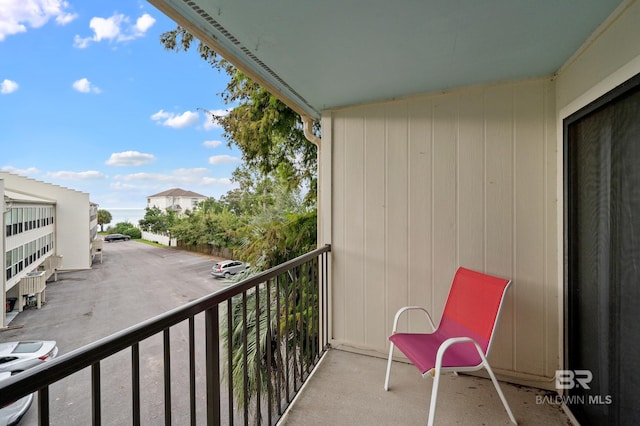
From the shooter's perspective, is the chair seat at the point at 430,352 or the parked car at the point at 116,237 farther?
the parked car at the point at 116,237

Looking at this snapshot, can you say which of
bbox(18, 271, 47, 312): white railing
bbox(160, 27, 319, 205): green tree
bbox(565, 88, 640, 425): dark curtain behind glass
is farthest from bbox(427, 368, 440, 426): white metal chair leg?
bbox(18, 271, 47, 312): white railing

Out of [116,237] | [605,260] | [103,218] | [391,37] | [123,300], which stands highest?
[391,37]

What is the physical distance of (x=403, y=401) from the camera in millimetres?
1772

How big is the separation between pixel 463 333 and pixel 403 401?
591 mm

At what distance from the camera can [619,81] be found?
1.22m

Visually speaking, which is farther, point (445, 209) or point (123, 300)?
point (123, 300)

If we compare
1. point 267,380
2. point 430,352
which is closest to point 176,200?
point 267,380

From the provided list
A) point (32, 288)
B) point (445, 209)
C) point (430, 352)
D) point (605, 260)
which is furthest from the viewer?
point (32, 288)

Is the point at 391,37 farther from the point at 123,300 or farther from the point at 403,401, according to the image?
the point at 123,300

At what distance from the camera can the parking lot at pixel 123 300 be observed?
3.23 meters

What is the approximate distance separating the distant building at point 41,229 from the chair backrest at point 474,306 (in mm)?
3812

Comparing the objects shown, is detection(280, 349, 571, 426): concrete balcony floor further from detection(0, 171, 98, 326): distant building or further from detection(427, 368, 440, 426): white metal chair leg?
detection(0, 171, 98, 326): distant building

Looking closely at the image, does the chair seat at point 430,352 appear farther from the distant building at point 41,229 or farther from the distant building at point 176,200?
the distant building at point 176,200

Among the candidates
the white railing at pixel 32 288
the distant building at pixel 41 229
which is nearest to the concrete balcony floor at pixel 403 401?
the distant building at pixel 41 229
